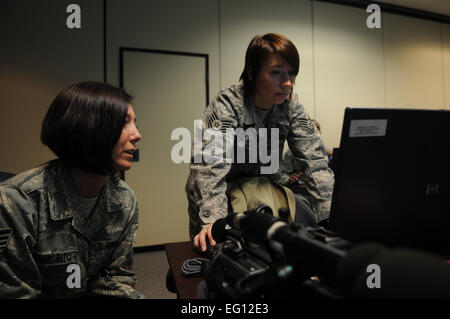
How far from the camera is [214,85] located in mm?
3197

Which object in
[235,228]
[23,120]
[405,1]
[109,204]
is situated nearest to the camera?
[235,228]

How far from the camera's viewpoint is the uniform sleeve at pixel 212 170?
0.94 metres

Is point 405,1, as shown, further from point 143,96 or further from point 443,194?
point 443,194

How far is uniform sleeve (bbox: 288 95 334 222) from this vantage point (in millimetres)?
1180

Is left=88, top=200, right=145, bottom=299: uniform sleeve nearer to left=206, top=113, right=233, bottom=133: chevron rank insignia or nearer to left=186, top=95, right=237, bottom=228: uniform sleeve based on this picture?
left=186, top=95, right=237, bottom=228: uniform sleeve

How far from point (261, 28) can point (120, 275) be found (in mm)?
3236

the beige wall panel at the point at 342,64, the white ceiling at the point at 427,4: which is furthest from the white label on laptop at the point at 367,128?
the white ceiling at the point at 427,4

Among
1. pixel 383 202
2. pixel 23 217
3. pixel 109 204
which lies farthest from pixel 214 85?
pixel 383 202

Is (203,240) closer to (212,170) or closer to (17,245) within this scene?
(212,170)

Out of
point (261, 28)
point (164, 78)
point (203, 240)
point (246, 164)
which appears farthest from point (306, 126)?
point (261, 28)

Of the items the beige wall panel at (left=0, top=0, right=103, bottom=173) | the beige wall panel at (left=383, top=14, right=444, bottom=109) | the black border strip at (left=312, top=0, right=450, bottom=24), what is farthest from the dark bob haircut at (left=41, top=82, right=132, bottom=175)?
the beige wall panel at (left=383, top=14, right=444, bottom=109)

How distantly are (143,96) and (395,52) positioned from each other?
3.76 meters

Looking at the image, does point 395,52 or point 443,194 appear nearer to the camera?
Result: point 443,194

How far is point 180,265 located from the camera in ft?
2.53
